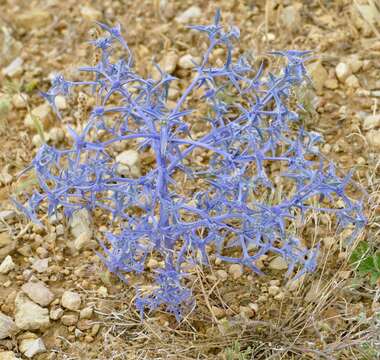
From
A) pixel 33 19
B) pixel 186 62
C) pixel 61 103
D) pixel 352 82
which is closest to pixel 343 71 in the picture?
pixel 352 82

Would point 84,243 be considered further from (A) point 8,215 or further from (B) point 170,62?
(B) point 170,62

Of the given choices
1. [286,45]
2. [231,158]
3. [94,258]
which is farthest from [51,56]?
[231,158]

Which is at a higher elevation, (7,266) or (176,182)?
(176,182)

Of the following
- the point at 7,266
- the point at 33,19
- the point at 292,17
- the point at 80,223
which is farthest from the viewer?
the point at 33,19

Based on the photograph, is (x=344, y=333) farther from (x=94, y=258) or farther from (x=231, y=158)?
(x=94, y=258)

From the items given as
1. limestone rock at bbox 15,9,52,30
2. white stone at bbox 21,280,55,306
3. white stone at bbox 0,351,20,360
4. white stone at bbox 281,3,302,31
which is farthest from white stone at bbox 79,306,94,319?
limestone rock at bbox 15,9,52,30

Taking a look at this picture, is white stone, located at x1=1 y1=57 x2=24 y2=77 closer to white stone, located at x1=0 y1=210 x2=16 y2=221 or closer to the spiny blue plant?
white stone, located at x1=0 y1=210 x2=16 y2=221
